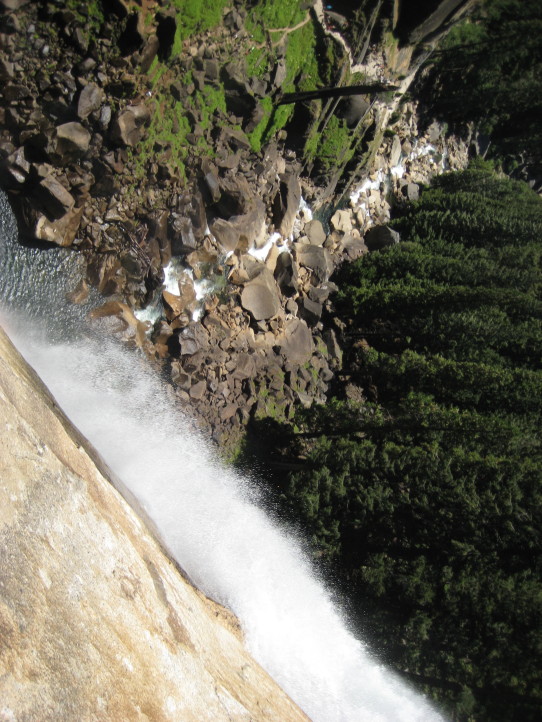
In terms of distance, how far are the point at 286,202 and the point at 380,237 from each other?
15.6ft

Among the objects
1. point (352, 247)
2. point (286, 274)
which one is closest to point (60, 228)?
point (286, 274)

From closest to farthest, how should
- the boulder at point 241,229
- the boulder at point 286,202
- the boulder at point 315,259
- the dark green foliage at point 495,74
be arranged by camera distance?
the dark green foliage at point 495,74 → the boulder at point 241,229 → the boulder at point 286,202 → the boulder at point 315,259

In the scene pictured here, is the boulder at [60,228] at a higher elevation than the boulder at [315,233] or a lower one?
lower

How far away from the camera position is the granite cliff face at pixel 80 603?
21.5 feet

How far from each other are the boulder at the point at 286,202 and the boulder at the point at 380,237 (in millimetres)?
4055

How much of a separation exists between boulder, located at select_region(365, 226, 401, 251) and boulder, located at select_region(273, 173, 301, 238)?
406cm

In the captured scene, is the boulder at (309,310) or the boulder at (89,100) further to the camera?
the boulder at (309,310)

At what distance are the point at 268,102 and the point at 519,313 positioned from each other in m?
9.07

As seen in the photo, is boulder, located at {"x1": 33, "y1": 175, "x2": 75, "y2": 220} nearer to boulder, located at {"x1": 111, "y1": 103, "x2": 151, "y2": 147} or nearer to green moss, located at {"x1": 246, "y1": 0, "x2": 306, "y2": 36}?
boulder, located at {"x1": 111, "y1": 103, "x2": 151, "y2": 147}

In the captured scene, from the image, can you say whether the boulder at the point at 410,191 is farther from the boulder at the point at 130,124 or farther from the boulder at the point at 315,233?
the boulder at the point at 130,124

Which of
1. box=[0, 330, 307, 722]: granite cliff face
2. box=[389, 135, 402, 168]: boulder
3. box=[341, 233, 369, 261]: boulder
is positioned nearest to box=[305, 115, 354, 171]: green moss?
box=[341, 233, 369, 261]: boulder

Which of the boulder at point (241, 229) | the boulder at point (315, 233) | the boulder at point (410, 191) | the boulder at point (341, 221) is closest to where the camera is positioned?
the boulder at point (241, 229)

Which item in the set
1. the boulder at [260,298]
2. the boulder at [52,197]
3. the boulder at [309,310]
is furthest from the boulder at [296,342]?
the boulder at [52,197]

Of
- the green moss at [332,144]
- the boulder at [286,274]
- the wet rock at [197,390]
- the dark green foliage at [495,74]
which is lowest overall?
the wet rock at [197,390]
